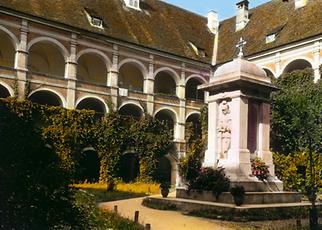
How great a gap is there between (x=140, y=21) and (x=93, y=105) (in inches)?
301

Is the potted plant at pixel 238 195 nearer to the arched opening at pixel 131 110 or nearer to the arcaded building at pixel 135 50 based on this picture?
the arcaded building at pixel 135 50

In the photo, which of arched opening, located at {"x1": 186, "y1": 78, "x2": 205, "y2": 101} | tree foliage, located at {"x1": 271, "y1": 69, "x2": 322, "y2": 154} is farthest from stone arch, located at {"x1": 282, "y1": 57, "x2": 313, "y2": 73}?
arched opening, located at {"x1": 186, "y1": 78, "x2": 205, "y2": 101}

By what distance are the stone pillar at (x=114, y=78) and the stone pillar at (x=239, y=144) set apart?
16550mm

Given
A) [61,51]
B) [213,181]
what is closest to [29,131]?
[213,181]

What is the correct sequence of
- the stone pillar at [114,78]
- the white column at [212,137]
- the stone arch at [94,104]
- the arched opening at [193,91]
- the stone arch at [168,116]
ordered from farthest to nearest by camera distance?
the arched opening at [193,91] < the stone arch at [168,116] < the stone pillar at [114,78] < the stone arch at [94,104] < the white column at [212,137]

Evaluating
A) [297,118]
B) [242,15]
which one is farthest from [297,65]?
[297,118]

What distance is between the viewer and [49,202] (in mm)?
Answer: 6047

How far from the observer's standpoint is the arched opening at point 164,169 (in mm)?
34906

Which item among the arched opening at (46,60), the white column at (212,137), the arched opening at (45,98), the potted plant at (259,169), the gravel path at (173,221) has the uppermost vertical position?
the arched opening at (46,60)

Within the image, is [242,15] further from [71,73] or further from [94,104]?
[71,73]

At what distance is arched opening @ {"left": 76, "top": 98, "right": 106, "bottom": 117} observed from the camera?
101 ft

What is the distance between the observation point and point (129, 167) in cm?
3228

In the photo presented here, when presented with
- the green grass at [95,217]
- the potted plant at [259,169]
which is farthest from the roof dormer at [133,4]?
the green grass at [95,217]

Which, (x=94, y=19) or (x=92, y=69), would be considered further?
(x=92, y=69)
